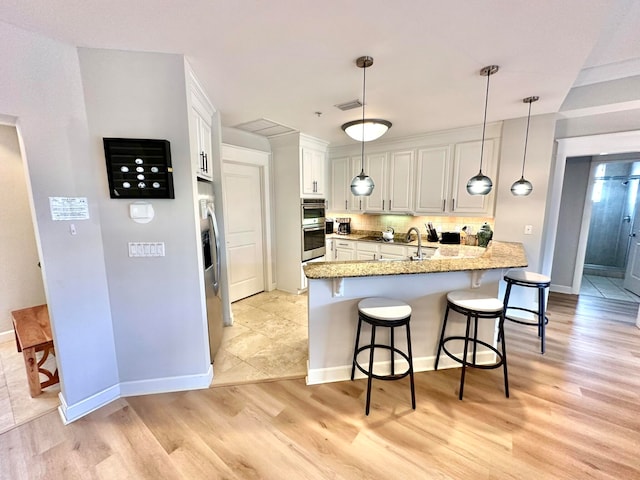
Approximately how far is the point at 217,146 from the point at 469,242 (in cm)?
375

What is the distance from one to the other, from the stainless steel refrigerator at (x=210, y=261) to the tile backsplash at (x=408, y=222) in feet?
9.72

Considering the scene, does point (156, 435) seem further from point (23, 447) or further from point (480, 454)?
point (480, 454)

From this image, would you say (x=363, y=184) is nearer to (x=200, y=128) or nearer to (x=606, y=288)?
(x=200, y=128)

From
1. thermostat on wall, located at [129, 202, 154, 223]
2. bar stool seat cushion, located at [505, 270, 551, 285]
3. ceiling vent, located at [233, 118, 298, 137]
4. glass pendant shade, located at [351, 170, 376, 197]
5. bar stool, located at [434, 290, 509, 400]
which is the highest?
ceiling vent, located at [233, 118, 298, 137]

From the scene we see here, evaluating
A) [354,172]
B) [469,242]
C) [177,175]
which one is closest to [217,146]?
[177,175]

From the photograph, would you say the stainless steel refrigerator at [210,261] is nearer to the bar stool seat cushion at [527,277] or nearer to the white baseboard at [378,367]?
the white baseboard at [378,367]

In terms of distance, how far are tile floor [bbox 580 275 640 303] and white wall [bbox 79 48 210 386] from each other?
19.3ft

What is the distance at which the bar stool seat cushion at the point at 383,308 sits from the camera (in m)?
1.94

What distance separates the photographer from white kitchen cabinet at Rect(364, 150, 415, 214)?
4.25 m

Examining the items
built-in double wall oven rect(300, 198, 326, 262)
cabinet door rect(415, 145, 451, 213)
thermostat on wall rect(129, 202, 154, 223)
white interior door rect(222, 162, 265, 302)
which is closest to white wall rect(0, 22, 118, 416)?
thermostat on wall rect(129, 202, 154, 223)

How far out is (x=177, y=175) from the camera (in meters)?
1.98

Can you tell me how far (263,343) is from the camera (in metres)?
2.93

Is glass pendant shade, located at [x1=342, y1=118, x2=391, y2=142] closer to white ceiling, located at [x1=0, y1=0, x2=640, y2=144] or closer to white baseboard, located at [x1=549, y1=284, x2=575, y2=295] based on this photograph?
white ceiling, located at [x1=0, y1=0, x2=640, y2=144]

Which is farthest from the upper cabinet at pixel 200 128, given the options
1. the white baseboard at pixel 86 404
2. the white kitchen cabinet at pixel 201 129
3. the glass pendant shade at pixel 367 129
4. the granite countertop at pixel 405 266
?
the white baseboard at pixel 86 404
